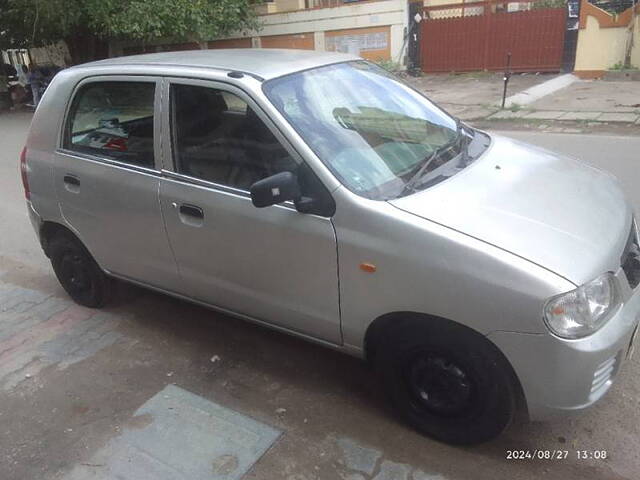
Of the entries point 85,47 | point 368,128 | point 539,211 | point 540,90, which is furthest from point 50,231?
point 85,47

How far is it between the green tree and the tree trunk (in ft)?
3.83

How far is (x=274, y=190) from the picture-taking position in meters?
2.52

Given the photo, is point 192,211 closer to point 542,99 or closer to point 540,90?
point 542,99

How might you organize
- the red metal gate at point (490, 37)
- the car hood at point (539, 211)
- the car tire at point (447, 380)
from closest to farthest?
the car hood at point (539, 211)
the car tire at point (447, 380)
the red metal gate at point (490, 37)

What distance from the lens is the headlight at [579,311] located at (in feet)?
7.07

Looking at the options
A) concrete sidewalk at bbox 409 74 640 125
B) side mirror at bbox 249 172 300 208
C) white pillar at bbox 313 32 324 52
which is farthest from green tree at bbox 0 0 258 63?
side mirror at bbox 249 172 300 208

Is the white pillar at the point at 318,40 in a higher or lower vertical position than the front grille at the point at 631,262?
higher

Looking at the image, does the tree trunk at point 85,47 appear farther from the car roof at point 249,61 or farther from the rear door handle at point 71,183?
the car roof at point 249,61

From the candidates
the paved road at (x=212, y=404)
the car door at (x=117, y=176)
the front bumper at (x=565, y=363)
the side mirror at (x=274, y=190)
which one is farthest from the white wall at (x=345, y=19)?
the front bumper at (x=565, y=363)

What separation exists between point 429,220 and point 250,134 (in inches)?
Result: 42.3

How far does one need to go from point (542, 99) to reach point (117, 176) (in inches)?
440

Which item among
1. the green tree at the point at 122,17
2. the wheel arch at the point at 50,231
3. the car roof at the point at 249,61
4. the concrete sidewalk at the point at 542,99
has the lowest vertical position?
the concrete sidewalk at the point at 542,99

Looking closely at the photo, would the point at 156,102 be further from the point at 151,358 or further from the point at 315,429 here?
the point at 315,429

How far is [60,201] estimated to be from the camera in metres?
3.83
